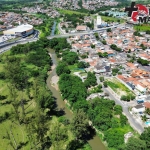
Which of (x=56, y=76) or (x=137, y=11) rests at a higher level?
(x=137, y=11)

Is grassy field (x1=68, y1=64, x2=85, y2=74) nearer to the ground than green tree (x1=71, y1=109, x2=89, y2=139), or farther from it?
nearer to the ground

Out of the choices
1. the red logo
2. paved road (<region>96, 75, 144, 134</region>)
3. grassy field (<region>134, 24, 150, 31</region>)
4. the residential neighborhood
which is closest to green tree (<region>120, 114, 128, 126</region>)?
paved road (<region>96, 75, 144, 134</region>)

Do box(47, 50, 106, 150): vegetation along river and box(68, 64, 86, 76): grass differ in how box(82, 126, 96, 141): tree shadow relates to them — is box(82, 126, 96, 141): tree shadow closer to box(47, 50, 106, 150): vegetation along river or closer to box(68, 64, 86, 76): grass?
box(47, 50, 106, 150): vegetation along river

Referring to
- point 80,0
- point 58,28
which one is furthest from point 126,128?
point 80,0

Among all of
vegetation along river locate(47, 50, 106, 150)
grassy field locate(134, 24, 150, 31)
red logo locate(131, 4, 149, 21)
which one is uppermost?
red logo locate(131, 4, 149, 21)

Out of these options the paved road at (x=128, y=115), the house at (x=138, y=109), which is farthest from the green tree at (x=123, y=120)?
the house at (x=138, y=109)

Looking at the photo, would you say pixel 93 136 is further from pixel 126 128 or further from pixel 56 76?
pixel 56 76

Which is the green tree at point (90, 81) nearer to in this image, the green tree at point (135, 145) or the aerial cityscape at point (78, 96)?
the aerial cityscape at point (78, 96)
